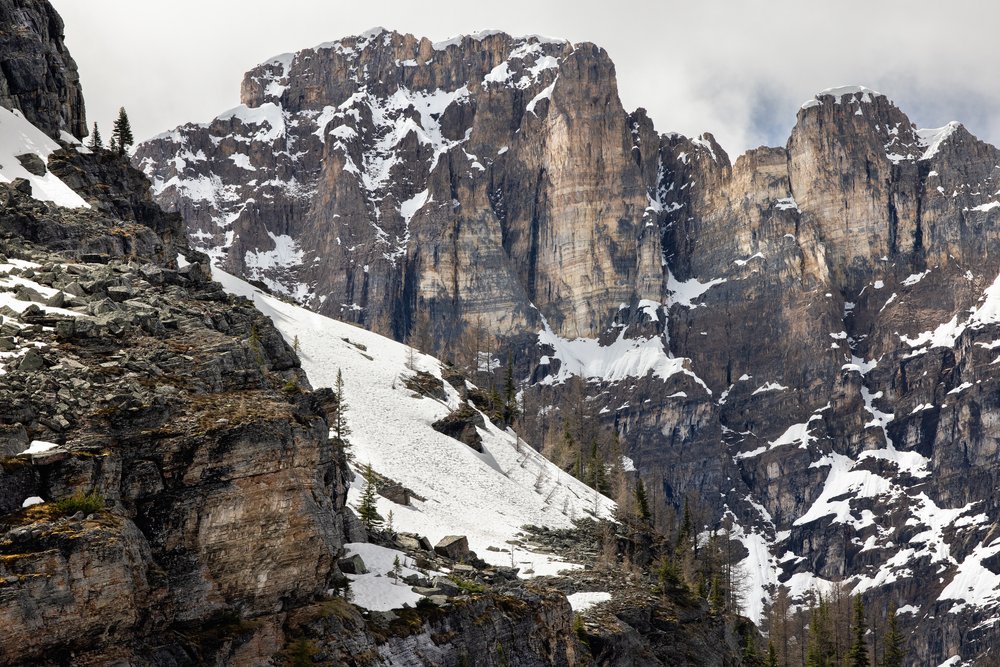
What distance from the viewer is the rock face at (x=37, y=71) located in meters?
80.8

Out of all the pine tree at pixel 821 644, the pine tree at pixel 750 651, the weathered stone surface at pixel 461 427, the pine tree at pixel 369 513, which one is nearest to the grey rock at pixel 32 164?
the pine tree at pixel 369 513

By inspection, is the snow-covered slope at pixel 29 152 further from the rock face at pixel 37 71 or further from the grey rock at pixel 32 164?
the rock face at pixel 37 71

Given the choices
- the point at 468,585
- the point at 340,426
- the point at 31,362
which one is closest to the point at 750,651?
the point at 340,426

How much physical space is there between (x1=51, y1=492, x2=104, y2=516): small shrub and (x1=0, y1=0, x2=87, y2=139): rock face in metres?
49.2

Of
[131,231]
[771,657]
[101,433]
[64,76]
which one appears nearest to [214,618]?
[101,433]

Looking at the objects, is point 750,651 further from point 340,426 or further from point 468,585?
point 468,585

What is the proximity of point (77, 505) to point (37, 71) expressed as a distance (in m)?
54.8

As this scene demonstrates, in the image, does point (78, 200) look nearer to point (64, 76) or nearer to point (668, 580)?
point (64, 76)

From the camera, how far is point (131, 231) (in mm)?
69875

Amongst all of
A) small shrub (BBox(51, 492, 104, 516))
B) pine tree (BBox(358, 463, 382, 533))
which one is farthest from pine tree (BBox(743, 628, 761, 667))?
small shrub (BBox(51, 492, 104, 516))

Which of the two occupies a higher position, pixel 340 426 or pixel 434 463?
pixel 340 426

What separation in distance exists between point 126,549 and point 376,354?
8018cm

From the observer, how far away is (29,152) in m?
73.2

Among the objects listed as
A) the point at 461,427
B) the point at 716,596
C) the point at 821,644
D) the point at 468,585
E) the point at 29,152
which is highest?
the point at 29,152
